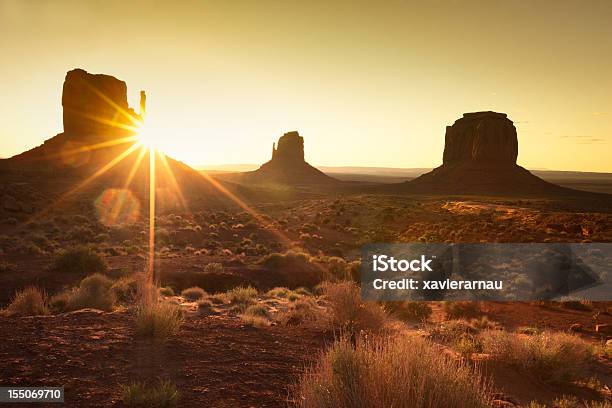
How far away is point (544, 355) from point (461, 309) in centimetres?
724

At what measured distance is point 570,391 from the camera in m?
6.57

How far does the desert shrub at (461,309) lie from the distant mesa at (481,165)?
241ft

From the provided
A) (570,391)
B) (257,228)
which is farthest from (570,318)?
(257,228)

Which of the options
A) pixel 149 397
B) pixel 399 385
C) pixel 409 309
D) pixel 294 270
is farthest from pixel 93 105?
pixel 399 385

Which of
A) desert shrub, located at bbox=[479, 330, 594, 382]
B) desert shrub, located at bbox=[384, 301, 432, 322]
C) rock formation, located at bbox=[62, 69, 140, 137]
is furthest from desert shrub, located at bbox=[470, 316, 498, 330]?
rock formation, located at bbox=[62, 69, 140, 137]

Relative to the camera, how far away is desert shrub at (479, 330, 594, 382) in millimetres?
6863

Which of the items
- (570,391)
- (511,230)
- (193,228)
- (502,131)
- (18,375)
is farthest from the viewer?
(502,131)

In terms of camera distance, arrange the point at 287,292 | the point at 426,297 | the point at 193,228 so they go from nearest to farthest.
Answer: the point at 287,292, the point at 426,297, the point at 193,228

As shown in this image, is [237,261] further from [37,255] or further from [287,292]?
[37,255]

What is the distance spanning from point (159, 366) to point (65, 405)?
→ 141 centimetres

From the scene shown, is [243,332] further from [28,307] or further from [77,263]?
[77,263]

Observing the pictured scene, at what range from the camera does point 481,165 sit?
97.6 metres

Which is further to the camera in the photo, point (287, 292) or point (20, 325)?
point (287, 292)

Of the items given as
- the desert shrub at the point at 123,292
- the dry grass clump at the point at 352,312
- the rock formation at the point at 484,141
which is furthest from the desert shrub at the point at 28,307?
the rock formation at the point at 484,141
